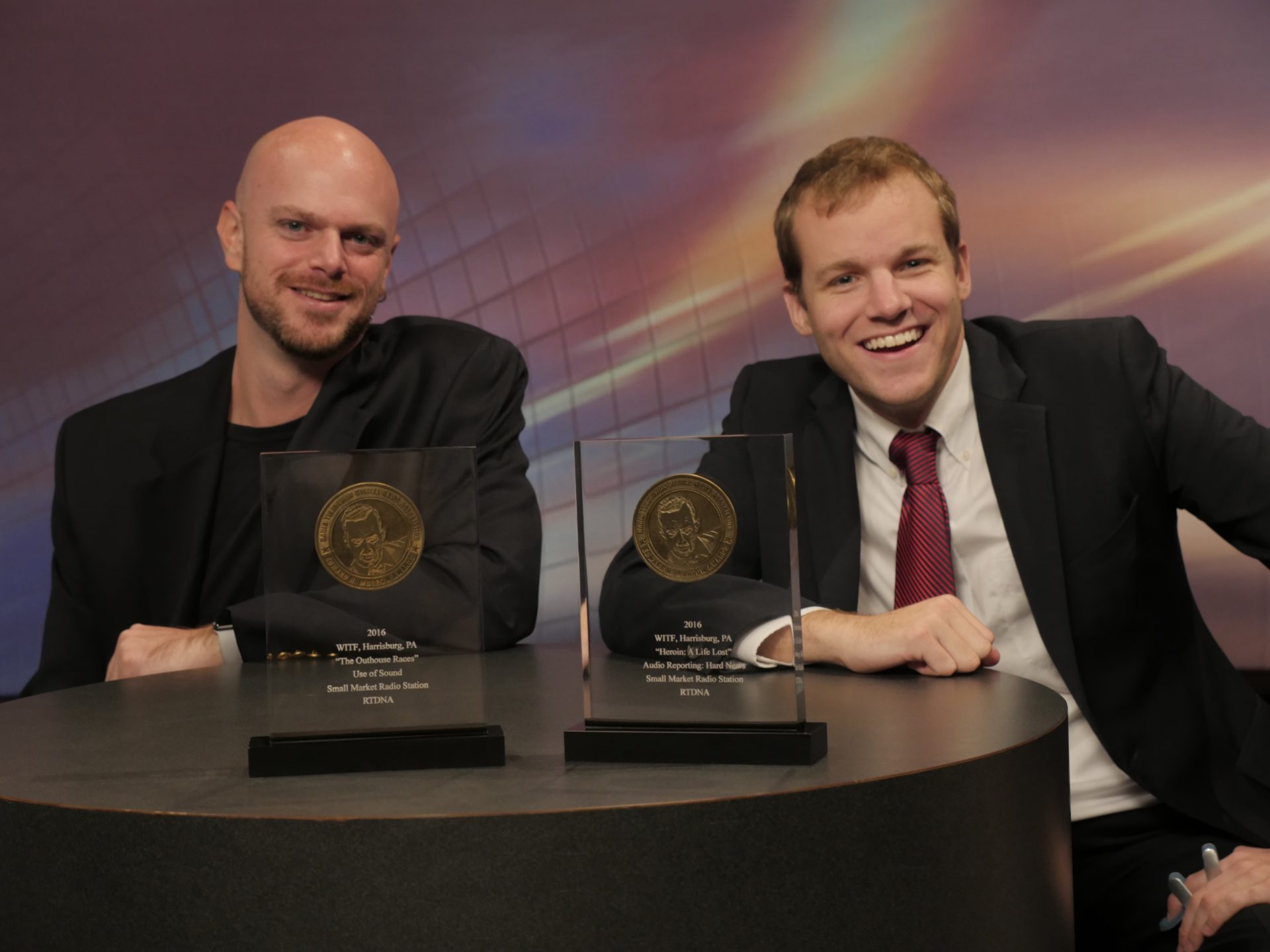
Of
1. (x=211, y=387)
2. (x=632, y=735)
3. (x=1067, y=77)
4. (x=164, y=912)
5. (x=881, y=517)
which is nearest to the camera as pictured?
(x=164, y=912)

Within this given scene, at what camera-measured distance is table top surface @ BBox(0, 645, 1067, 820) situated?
1128 mm

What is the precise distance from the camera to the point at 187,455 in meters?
2.55

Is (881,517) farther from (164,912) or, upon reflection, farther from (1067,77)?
(1067,77)

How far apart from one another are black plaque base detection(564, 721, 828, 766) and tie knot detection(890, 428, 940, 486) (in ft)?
3.06

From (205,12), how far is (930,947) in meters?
3.76

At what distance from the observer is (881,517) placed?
7.19 ft

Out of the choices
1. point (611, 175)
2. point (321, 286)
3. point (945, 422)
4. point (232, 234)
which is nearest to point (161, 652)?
point (321, 286)

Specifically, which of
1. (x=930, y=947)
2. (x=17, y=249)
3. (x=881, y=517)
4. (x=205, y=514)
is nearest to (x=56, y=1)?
(x=17, y=249)

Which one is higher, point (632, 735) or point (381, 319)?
point (381, 319)

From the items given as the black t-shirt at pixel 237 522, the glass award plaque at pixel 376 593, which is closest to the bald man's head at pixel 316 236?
the black t-shirt at pixel 237 522

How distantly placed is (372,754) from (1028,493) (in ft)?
3.96

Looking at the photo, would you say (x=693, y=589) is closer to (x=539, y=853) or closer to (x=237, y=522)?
(x=539, y=853)

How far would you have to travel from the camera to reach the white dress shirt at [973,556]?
2070mm

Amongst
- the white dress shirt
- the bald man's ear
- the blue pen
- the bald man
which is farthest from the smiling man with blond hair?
the bald man's ear
